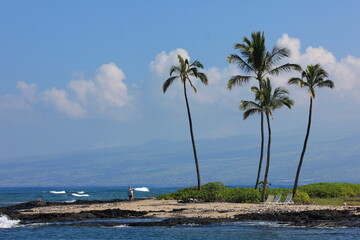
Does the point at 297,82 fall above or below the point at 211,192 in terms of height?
above

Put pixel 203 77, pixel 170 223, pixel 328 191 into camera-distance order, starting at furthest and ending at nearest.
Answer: pixel 328 191, pixel 203 77, pixel 170 223

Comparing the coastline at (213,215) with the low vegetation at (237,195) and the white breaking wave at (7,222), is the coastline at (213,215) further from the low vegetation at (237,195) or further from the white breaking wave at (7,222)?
the low vegetation at (237,195)

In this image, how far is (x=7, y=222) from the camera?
147 feet

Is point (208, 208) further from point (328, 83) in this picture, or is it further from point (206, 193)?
point (328, 83)

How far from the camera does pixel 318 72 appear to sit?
56906mm

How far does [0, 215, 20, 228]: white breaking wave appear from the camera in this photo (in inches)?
1711

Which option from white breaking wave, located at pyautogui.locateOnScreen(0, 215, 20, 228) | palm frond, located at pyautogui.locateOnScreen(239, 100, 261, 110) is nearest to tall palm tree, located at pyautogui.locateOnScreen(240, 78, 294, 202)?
palm frond, located at pyautogui.locateOnScreen(239, 100, 261, 110)

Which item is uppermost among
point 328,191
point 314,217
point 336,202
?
point 328,191

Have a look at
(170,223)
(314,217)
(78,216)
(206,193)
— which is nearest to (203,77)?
(206,193)

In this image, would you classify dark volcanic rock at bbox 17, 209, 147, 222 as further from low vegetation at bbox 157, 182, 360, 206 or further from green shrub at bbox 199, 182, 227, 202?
low vegetation at bbox 157, 182, 360, 206

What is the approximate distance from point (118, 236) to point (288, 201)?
21.9m

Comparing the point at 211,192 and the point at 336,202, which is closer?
the point at 336,202

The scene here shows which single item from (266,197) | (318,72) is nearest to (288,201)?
(266,197)

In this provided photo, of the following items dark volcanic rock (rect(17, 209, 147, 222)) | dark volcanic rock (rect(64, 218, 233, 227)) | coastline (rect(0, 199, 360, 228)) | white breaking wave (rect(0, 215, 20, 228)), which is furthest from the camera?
dark volcanic rock (rect(17, 209, 147, 222))
